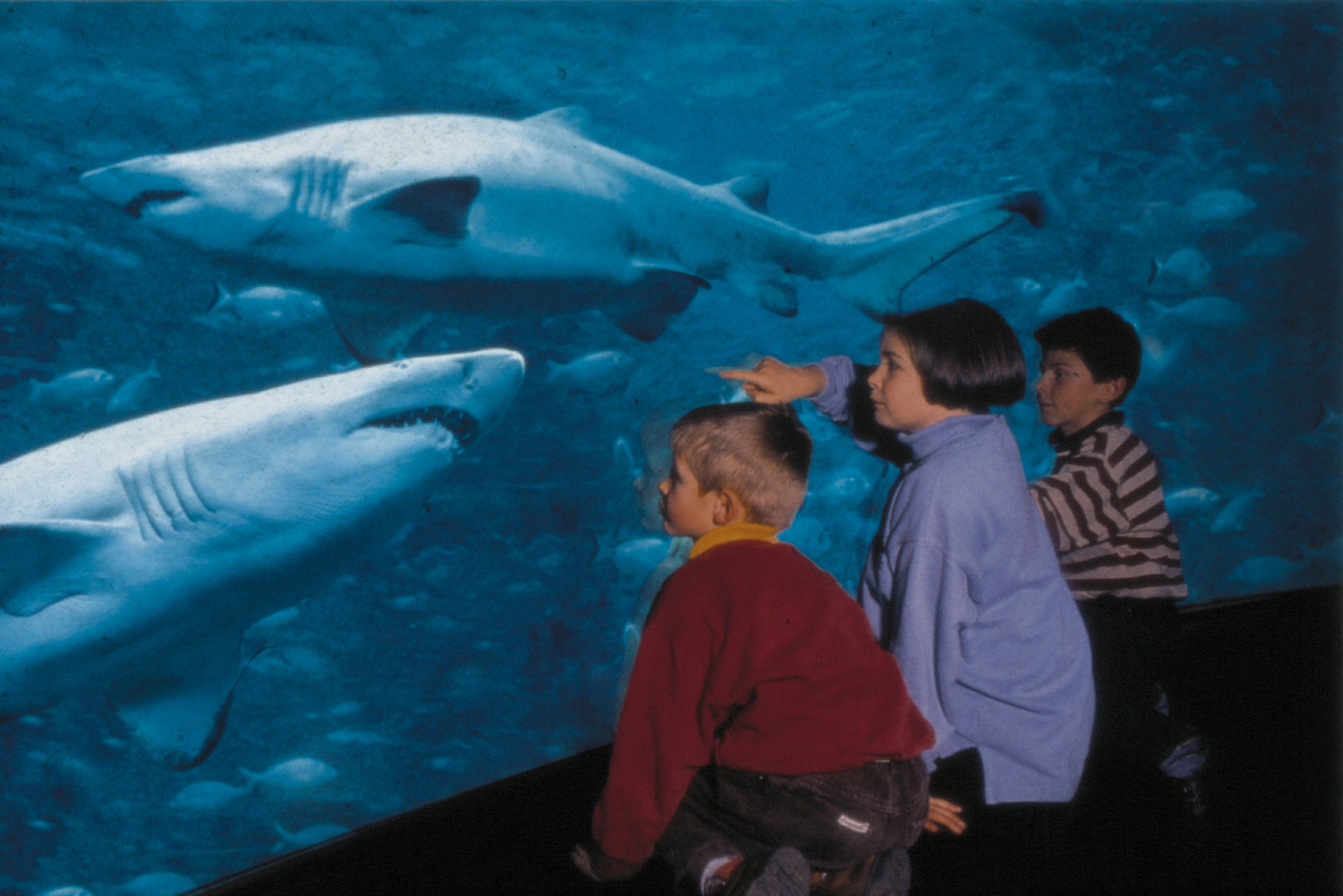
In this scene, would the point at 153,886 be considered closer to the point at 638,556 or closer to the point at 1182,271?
the point at 638,556

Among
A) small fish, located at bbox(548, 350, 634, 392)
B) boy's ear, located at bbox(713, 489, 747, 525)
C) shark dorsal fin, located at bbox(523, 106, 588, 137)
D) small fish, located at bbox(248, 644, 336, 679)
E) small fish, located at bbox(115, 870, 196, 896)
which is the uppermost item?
shark dorsal fin, located at bbox(523, 106, 588, 137)

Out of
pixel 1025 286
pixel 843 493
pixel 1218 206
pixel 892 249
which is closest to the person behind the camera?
pixel 892 249

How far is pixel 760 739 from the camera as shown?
1.34 meters

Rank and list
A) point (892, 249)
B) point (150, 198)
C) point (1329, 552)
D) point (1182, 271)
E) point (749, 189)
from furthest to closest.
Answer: point (1329, 552)
point (1182, 271)
point (892, 249)
point (749, 189)
point (150, 198)

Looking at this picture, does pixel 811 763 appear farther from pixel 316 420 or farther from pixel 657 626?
→ pixel 316 420

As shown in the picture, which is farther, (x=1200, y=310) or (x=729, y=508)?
(x=1200, y=310)

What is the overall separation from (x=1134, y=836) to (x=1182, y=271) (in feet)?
9.89

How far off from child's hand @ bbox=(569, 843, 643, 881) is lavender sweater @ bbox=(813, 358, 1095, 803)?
69 cm

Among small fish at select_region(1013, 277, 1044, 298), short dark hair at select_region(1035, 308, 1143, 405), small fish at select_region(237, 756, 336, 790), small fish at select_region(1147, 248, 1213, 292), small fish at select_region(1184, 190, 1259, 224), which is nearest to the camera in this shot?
short dark hair at select_region(1035, 308, 1143, 405)

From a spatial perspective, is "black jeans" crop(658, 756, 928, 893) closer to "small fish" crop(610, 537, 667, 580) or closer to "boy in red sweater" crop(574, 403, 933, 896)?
"boy in red sweater" crop(574, 403, 933, 896)

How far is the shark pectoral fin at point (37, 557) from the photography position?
1.74 metres

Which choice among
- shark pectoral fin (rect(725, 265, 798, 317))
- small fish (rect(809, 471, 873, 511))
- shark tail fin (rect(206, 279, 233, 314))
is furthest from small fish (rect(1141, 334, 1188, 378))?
shark tail fin (rect(206, 279, 233, 314))

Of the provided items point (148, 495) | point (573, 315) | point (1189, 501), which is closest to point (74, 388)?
point (148, 495)

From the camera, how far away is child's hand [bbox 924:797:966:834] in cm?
165
